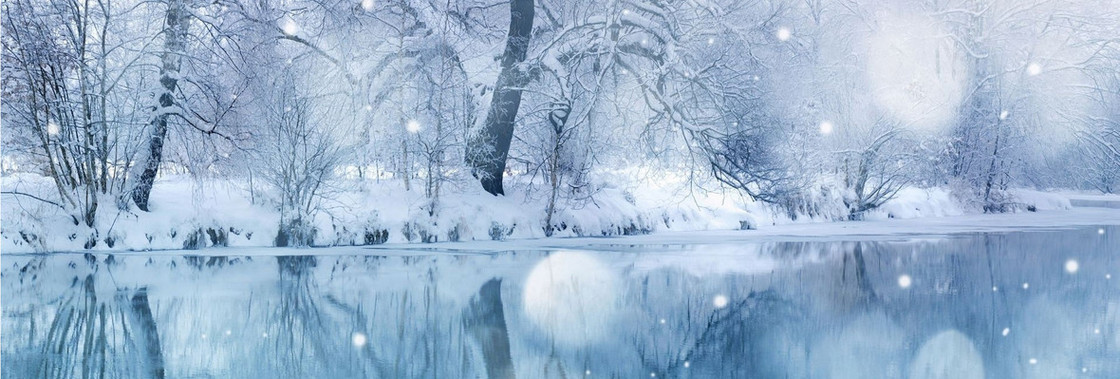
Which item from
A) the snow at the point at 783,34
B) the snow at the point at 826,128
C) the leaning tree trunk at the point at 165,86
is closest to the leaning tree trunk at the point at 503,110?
the snow at the point at 783,34

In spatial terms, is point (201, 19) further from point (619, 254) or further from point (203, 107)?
point (619, 254)

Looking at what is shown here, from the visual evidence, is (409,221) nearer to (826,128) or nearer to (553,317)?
(553,317)

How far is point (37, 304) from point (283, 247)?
325 inches

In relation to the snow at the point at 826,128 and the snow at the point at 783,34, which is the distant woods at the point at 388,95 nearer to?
the snow at the point at 783,34

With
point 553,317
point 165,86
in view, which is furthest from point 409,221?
point 553,317

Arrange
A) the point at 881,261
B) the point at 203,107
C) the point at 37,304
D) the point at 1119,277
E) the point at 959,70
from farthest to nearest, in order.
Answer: the point at 959,70, the point at 203,107, the point at 881,261, the point at 1119,277, the point at 37,304

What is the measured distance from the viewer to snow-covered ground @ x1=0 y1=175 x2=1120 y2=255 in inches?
700

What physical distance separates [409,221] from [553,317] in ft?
36.1

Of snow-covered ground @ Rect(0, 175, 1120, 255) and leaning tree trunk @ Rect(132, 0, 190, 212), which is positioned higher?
leaning tree trunk @ Rect(132, 0, 190, 212)

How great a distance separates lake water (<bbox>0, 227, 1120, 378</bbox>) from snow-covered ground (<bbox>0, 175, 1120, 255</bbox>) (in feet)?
3.95

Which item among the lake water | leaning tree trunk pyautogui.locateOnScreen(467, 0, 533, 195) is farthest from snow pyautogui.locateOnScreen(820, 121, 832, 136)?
the lake water

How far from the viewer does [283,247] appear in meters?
18.9

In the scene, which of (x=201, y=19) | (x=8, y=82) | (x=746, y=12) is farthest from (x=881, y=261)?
(x=8, y=82)

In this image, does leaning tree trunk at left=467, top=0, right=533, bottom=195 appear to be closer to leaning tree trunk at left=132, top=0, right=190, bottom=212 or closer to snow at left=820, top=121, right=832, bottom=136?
leaning tree trunk at left=132, top=0, right=190, bottom=212
